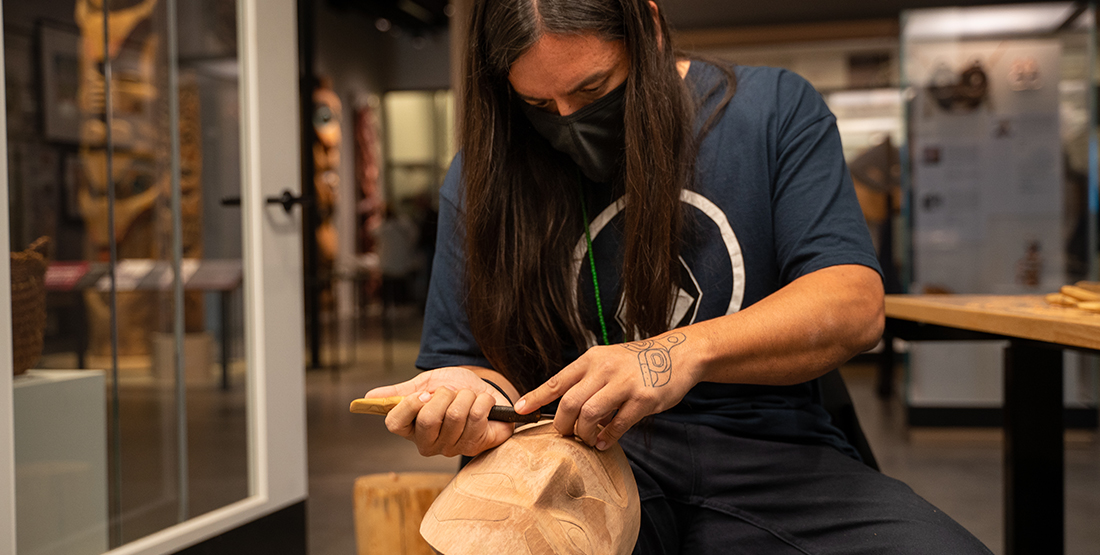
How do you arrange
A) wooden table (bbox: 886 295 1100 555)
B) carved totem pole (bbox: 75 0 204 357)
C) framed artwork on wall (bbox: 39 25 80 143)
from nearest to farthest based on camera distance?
wooden table (bbox: 886 295 1100 555)
framed artwork on wall (bbox: 39 25 80 143)
carved totem pole (bbox: 75 0 204 357)

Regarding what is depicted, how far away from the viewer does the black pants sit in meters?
1.04

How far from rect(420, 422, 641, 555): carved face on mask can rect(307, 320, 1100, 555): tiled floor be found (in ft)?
6.68

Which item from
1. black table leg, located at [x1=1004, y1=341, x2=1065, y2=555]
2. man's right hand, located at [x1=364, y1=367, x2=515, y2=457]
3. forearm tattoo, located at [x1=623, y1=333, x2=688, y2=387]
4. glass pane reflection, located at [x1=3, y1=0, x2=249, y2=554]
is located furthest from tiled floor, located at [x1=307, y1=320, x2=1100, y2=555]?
forearm tattoo, located at [x1=623, y1=333, x2=688, y2=387]

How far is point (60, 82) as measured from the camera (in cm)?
202

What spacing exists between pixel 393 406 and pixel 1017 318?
0.92 meters

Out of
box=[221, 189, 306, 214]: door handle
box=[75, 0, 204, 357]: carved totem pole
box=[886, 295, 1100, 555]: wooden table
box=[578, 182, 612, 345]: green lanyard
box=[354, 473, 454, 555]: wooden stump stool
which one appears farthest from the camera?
box=[221, 189, 306, 214]: door handle

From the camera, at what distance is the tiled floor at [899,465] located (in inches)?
117

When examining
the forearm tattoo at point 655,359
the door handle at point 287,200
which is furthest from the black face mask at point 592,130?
the door handle at point 287,200

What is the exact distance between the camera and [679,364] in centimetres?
94

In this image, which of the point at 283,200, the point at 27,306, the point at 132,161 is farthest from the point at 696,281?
the point at 132,161

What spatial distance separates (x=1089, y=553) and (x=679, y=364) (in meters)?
2.46

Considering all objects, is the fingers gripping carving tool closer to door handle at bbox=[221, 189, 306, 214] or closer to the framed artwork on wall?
the framed artwork on wall

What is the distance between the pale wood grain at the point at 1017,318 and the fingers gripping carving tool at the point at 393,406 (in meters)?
0.73

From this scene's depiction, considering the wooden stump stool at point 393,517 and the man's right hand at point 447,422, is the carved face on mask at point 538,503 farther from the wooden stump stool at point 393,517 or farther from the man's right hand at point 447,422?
the wooden stump stool at point 393,517
